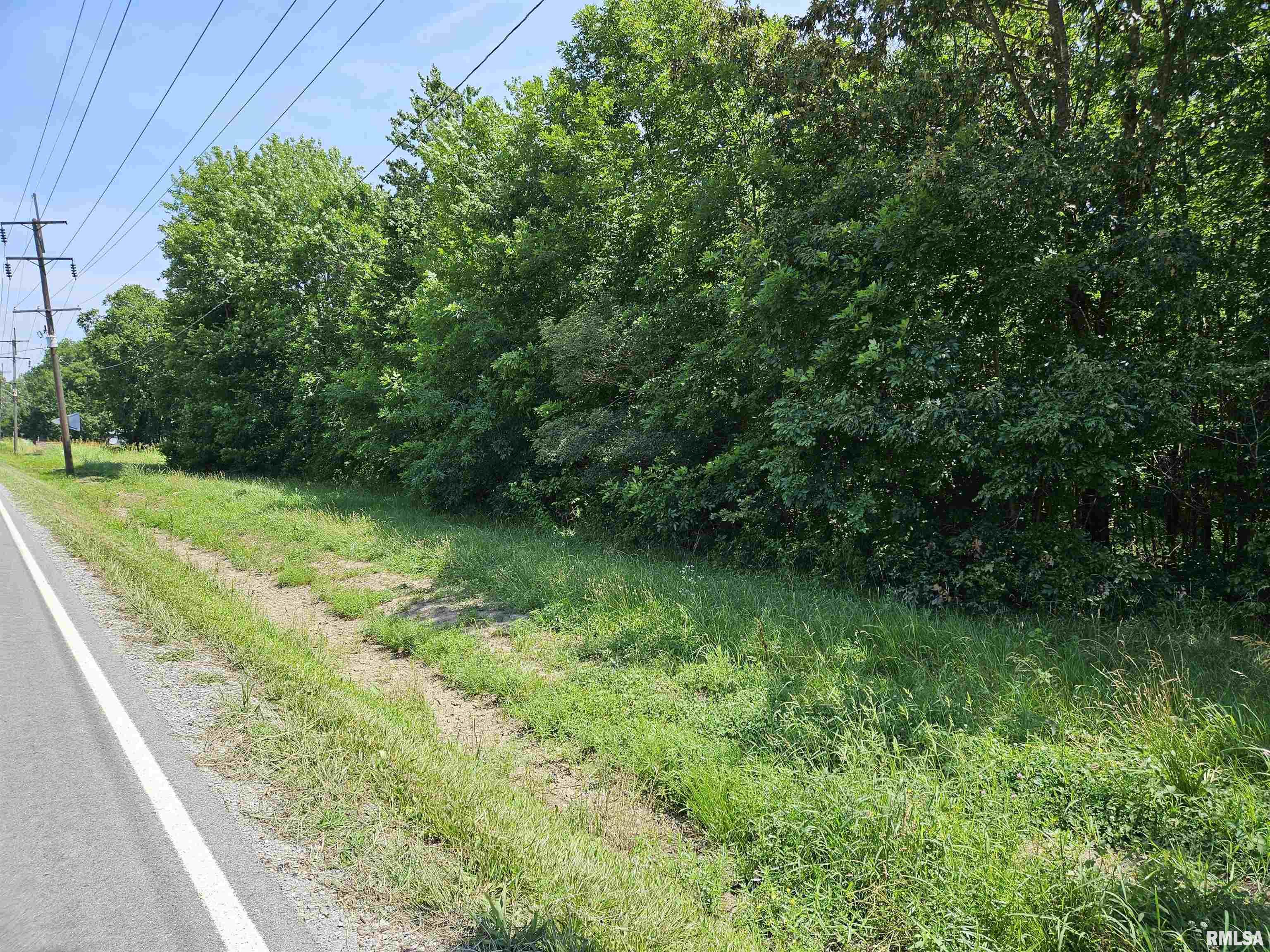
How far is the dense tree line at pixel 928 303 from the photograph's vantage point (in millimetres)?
6949

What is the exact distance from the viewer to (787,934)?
3043 millimetres

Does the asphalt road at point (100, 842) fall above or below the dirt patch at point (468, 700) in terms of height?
above

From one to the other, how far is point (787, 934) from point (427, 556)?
8.60 meters

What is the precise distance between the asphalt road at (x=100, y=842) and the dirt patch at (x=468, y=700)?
5.00ft

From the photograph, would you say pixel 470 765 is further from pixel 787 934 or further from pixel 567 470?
pixel 567 470

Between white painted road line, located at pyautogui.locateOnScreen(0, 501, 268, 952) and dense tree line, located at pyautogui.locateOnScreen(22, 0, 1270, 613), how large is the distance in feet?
22.7

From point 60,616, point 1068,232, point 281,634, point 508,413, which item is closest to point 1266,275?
point 1068,232

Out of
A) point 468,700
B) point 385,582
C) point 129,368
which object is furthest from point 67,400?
point 468,700

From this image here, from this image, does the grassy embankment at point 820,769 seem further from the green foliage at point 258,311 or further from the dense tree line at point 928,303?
the green foliage at point 258,311

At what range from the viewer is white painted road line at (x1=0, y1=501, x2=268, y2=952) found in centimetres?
302

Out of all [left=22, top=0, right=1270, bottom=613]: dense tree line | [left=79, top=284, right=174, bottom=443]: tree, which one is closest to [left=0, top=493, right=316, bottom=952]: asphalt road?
[left=22, top=0, right=1270, bottom=613]: dense tree line

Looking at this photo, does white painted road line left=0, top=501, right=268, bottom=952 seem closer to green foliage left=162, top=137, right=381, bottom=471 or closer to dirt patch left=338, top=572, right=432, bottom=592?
dirt patch left=338, top=572, right=432, bottom=592

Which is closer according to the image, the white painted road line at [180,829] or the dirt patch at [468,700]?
the white painted road line at [180,829]

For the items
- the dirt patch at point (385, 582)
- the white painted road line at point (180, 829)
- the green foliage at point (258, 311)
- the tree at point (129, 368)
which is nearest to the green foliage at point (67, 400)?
the tree at point (129, 368)
